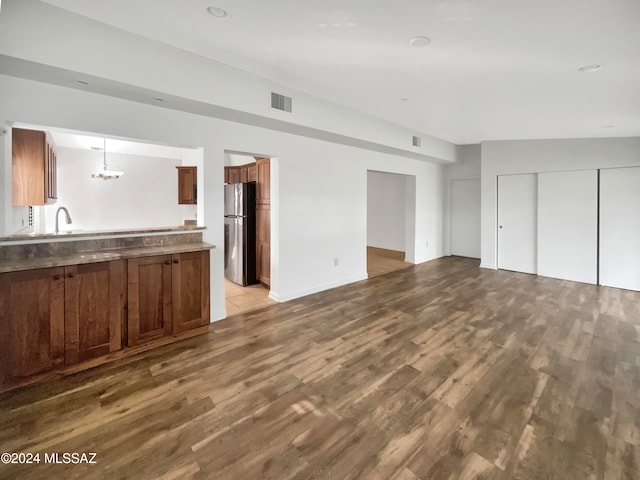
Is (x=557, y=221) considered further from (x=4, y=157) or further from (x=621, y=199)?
(x=4, y=157)

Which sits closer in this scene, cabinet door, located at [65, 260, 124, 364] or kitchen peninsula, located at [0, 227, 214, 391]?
kitchen peninsula, located at [0, 227, 214, 391]

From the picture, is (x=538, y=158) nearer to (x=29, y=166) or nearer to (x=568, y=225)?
(x=568, y=225)

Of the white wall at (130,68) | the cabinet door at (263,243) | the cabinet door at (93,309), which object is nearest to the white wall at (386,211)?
the cabinet door at (263,243)

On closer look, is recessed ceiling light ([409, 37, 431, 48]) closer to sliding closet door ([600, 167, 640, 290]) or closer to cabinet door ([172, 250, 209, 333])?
cabinet door ([172, 250, 209, 333])

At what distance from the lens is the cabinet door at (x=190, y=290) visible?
319 centimetres

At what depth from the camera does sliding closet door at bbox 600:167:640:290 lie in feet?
15.8

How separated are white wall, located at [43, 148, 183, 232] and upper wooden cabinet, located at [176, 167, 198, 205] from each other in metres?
0.25

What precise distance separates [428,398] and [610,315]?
3396 mm

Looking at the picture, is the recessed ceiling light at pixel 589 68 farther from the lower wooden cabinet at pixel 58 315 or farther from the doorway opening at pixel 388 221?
the doorway opening at pixel 388 221

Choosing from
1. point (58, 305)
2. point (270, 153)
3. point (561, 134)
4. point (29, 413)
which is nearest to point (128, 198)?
point (270, 153)

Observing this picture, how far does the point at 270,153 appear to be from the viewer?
13.6 ft

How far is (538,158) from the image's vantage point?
572 cm

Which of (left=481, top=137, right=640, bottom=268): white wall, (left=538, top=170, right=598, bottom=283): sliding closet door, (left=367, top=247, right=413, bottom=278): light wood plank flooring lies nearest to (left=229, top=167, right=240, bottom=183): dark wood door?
(left=367, top=247, right=413, bottom=278): light wood plank flooring

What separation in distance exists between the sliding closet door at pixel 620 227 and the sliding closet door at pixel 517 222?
103 cm
